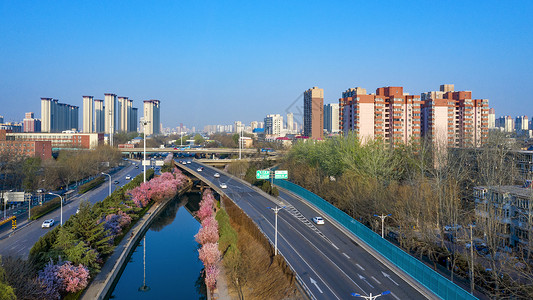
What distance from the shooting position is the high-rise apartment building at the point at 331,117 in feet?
453

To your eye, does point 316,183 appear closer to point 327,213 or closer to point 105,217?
point 327,213

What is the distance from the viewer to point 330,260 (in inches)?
633

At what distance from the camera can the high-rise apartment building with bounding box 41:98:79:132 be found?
10169 cm

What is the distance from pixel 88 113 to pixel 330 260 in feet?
374

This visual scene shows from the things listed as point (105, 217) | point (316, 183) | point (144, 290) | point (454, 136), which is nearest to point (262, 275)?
point (144, 290)

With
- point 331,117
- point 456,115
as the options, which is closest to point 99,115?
point 331,117

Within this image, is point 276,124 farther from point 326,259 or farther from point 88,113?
point 326,259

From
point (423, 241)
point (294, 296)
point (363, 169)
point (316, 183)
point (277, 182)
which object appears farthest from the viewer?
point (277, 182)

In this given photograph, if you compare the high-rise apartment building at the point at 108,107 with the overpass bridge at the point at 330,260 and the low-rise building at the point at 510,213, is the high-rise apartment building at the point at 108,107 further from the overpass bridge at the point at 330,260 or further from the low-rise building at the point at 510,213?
the low-rise building at the point at 510,213

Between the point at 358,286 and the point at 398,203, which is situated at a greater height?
the point at 398,203

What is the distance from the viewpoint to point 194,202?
4147 cm

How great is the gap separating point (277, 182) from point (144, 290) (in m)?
20.3

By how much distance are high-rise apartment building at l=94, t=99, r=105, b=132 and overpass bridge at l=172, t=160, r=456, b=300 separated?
108479 millimetres

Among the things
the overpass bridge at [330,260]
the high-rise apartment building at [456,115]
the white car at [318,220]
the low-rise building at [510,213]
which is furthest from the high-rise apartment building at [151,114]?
the low-rise building at [510,213]
